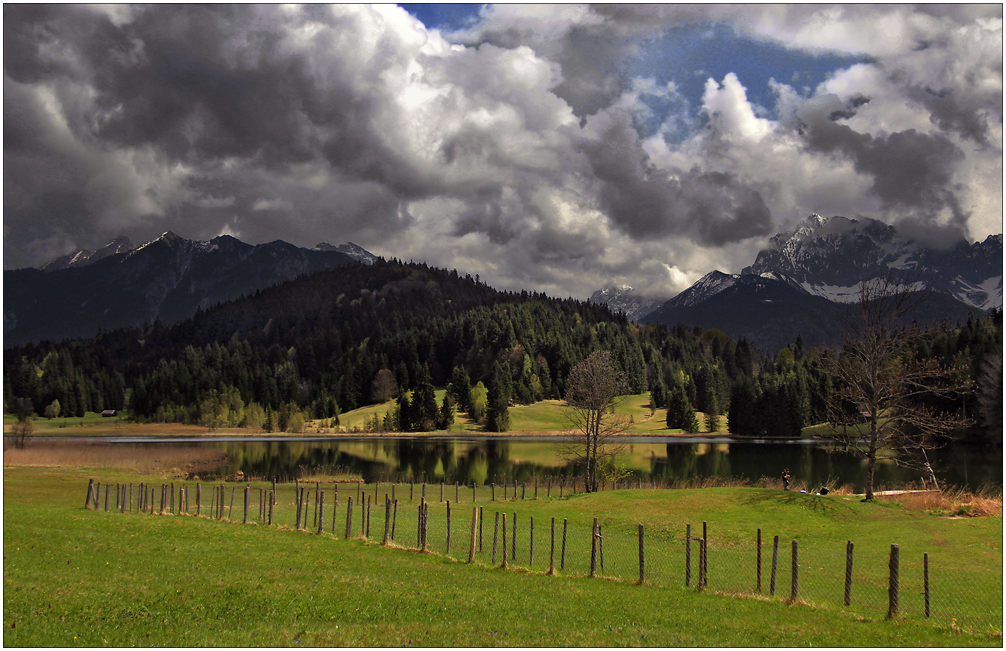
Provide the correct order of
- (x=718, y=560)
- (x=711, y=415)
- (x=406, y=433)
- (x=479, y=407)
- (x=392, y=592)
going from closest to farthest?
(x=392, y=592)
(x=718, y=560)
(x=406, y=433)
(x=711, y=415)
(x=479, y=407)

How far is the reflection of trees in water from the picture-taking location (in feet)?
263

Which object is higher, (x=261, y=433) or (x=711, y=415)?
(x=711, y=415)

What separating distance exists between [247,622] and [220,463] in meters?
87.6

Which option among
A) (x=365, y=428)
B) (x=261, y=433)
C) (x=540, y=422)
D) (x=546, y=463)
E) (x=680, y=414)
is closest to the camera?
(x=546, y=463)

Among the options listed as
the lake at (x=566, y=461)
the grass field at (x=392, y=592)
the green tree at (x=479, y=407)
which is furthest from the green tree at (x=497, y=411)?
the grass field at (x=392, y=592)

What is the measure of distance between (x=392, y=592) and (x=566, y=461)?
8447cm

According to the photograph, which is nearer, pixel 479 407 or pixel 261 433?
pixel 261 433

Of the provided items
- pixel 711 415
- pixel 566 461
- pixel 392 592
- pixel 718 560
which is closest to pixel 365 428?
pixel 566 461

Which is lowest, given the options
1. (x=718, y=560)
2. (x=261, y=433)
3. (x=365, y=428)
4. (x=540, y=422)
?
(x=261, y=433)

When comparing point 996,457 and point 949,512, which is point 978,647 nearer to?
point 949,512

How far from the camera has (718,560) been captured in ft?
100

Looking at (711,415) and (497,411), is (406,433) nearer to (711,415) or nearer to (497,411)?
(497,411)

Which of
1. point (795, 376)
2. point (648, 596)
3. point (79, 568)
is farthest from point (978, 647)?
point (795, 376)

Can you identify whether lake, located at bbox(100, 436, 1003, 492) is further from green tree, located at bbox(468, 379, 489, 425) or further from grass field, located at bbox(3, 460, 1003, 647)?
green tree, located at bbox(468, 379, 489, 425)
